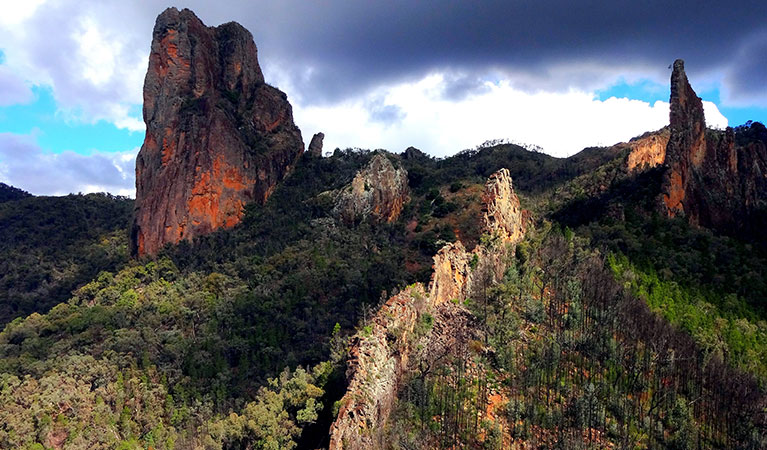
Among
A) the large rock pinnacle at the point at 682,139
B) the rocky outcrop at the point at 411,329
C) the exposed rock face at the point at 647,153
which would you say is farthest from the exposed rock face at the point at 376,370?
the exposed rock face at the point at 647,153

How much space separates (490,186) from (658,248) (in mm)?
21372

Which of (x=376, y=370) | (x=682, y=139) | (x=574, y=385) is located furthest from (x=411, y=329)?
(x=682, y=139)

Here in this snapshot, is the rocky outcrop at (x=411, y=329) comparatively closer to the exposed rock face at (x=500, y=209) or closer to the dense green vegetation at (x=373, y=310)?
the exposed rock face at (x=500, y=209)

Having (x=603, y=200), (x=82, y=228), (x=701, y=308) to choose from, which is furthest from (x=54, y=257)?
(x=701, y=308)

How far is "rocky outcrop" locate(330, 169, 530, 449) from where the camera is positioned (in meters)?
34.4

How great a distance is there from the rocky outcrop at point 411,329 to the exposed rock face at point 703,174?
2628 centimetres

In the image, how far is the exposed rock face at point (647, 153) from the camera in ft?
261

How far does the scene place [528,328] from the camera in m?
44.6

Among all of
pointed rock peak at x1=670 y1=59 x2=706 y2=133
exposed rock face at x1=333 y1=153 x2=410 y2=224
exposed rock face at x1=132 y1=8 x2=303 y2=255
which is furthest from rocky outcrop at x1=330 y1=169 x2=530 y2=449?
exposed rock face at x1=132 y1=8 x2=303 y2=255

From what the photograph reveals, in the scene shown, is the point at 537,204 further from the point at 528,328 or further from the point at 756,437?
the point at 756,437

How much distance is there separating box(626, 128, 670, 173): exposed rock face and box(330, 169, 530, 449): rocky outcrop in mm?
31990

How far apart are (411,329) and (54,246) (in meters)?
83.2

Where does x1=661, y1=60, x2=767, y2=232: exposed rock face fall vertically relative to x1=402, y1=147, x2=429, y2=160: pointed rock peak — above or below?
below

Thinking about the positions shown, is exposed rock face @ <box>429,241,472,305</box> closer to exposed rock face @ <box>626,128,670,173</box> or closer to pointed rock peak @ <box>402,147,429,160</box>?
exposed rock face @ <box>626,128,670,173</box>
